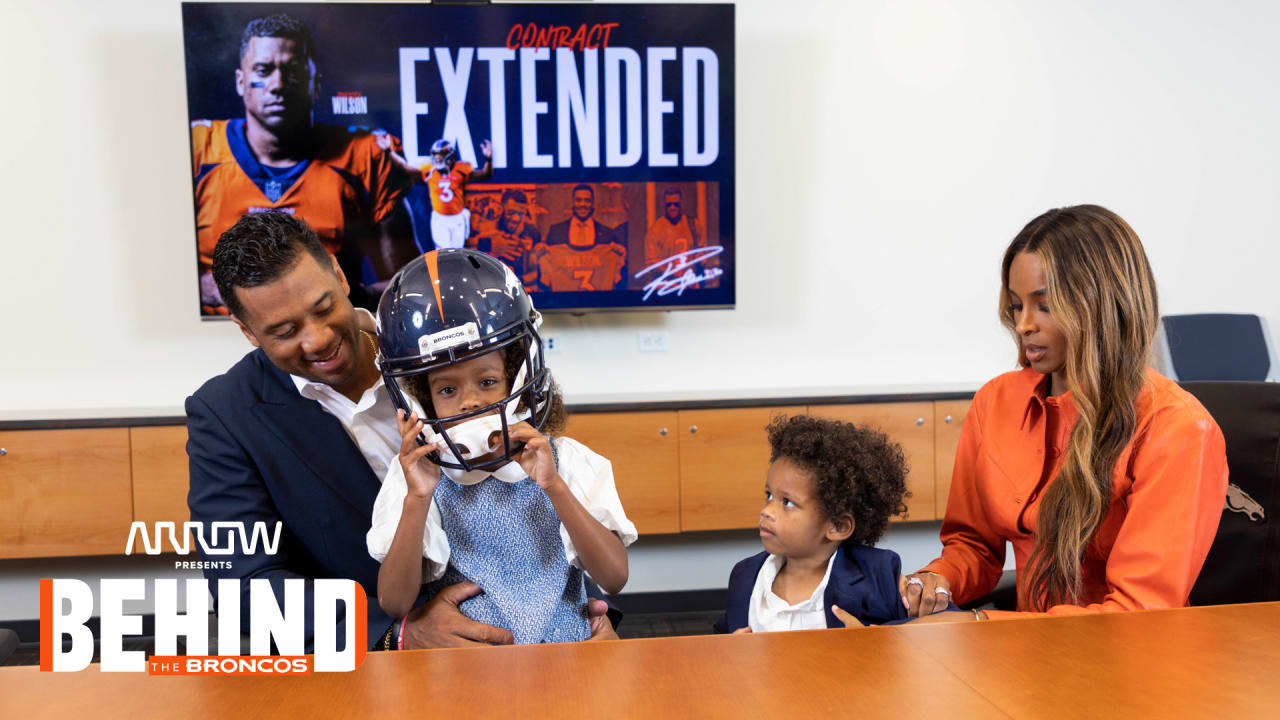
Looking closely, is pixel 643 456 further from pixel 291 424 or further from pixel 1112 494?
pixel 1112 494

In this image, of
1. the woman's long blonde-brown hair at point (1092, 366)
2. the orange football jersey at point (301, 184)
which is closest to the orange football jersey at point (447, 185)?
the orange football jersey at point (301, 184)

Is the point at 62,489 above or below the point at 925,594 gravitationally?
below

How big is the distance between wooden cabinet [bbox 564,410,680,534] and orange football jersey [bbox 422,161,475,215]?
1.00 metres

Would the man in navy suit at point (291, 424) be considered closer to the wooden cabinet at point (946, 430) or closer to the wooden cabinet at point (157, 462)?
the wooden cabinet at point (157, 462)

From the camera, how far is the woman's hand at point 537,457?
4.27 ft

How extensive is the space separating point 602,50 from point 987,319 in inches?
83.7

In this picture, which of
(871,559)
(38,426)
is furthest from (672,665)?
(38,426)

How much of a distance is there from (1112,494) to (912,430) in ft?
6.70

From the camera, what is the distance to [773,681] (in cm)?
85

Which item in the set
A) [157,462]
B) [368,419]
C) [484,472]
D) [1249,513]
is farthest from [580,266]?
[1249,513]

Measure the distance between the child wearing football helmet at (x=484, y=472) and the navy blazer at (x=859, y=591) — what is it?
0.39m

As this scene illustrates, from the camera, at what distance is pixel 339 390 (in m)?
1.72
